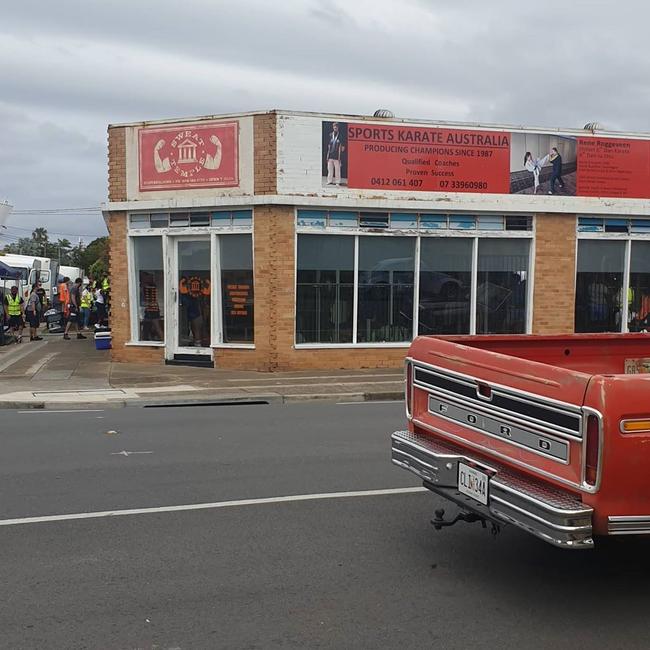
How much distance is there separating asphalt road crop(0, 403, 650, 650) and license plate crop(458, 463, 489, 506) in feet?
1.97

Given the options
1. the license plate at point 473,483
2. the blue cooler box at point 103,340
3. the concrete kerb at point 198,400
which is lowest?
the concrete kerb at point 198,400

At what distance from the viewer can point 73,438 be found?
980 cm

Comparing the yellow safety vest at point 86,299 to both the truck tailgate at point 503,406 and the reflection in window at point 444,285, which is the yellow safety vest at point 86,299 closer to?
the reflection in window at point 444,285

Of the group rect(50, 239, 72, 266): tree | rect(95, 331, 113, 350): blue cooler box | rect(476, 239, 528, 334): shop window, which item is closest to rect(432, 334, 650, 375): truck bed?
rect(476, 239, 528, 334): shop window

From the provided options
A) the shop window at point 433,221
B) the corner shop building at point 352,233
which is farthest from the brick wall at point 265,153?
the shop window at point 433,221

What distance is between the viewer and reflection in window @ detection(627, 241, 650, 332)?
18.9 metres

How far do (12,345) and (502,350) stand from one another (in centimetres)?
1924

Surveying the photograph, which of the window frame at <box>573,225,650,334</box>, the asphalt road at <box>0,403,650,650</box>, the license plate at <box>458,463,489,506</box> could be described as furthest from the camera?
the window frame at <box>573,225,650,334</box>

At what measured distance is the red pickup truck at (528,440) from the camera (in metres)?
4.20

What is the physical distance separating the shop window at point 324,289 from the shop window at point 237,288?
1.01 m

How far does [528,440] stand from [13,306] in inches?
875

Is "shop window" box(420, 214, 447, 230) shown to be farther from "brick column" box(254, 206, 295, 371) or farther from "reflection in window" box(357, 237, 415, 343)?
"brick column" box(254, 206, 295, 371)

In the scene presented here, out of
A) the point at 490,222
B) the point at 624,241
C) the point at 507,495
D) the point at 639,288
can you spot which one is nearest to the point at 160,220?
the point at 490,222

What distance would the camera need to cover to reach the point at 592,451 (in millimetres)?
4285
